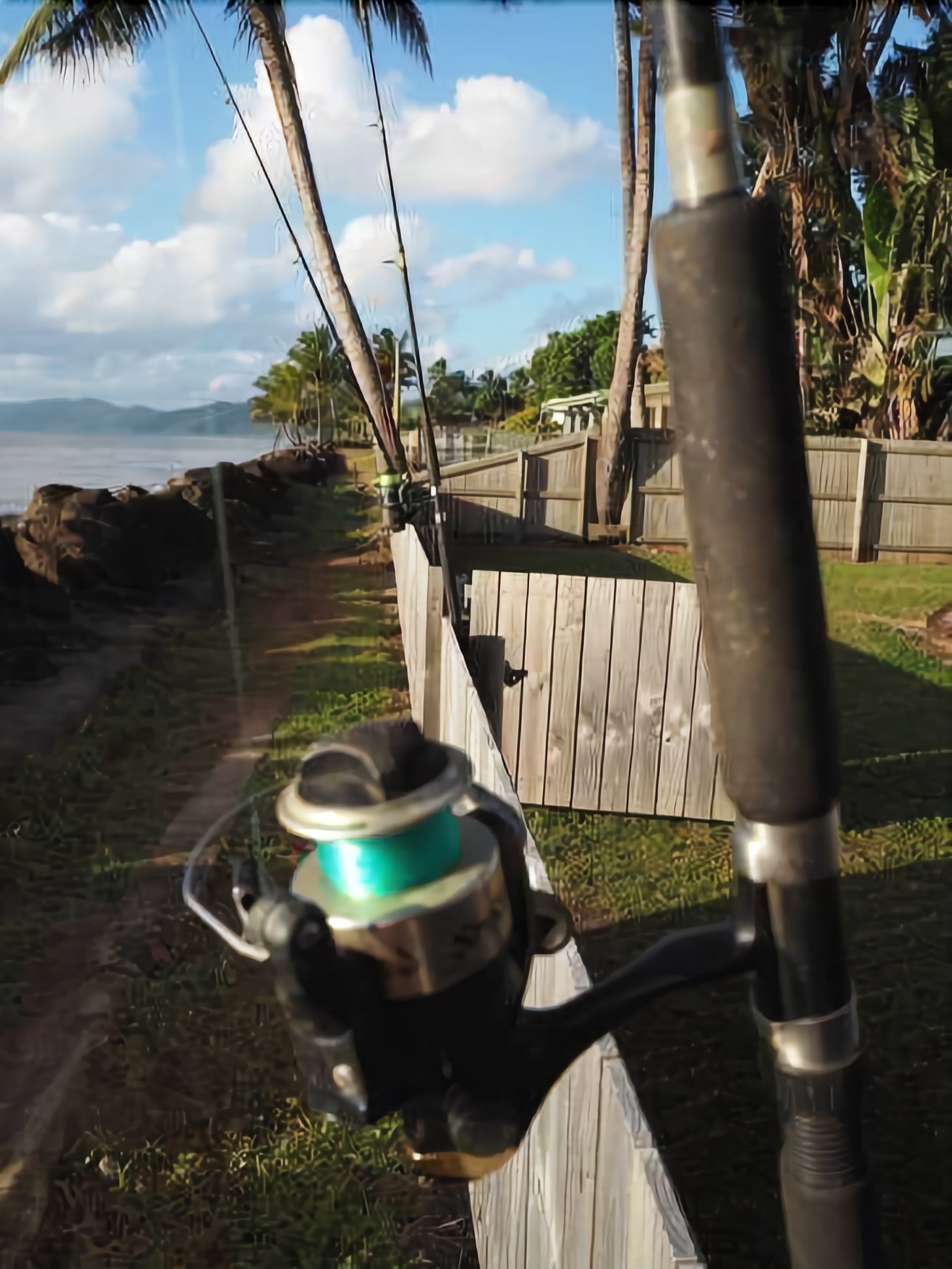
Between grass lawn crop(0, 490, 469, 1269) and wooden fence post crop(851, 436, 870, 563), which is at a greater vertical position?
wooden fence post crop(851, 436, 870, 563)

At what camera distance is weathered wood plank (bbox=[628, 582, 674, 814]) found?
13.4 ft

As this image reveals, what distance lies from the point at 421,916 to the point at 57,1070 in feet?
8.61

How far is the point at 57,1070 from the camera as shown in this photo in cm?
277

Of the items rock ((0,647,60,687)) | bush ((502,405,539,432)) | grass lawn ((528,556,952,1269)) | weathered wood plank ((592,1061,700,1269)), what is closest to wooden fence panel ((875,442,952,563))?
bush ((502,405,539,432))

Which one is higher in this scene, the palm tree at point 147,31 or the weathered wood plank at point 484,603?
the palm tree at point 147,31

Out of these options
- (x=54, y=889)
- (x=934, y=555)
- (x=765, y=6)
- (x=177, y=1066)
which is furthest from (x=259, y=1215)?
(x=934, y=555)

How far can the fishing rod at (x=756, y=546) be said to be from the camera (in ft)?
1.79

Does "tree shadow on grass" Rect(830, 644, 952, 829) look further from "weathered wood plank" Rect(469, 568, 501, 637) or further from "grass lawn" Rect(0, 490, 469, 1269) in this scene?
"grass lawn" Rect(0, 490, 469, 1269)

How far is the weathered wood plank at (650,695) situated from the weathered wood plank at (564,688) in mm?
247

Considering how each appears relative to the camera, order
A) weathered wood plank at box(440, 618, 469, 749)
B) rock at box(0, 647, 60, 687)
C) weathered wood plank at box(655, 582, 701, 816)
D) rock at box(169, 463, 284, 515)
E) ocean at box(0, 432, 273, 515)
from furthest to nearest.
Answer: rock at box(169, 463, 284, 515)
rock at box(0, 647, 60, 687)
weathered wood plank at box(655, 582, 701, 816)
weathered wood plank at box(440, 618, 469, 749)
ocean at box(0, 432, 273, 515)

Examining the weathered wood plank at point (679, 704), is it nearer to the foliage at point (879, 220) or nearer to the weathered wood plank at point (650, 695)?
the weathered wood plank at point (650, 695)

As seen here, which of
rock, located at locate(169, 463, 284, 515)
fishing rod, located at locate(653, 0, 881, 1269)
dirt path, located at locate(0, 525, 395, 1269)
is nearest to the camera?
fishing rod, located at locate(653, 0, 881, 1269)

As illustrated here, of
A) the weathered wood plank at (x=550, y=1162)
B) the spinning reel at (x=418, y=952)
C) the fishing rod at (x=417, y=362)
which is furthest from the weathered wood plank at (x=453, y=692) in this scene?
the spinning reel at (x=418, y=952)

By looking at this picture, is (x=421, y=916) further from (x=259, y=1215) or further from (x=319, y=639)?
(x=319, y=639)
